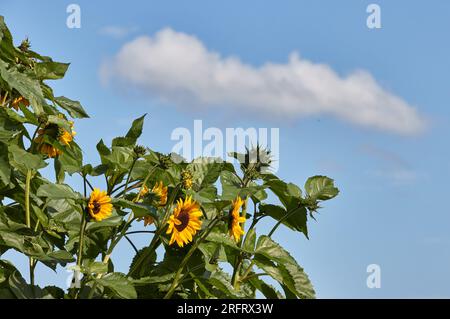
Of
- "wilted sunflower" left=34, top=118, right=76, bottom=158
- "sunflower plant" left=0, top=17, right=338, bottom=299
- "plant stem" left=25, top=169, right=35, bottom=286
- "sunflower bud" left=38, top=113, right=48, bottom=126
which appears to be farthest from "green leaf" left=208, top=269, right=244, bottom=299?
"sunflower bud" left=38, top=113, right=48, bottom=126

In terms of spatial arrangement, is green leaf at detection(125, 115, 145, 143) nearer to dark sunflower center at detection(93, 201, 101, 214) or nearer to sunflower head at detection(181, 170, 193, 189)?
sunflower head at detection(181, 170, 193, 189)

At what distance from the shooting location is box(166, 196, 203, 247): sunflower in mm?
3332

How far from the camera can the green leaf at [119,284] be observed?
122 inches

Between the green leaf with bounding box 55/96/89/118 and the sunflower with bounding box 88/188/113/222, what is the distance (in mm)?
647

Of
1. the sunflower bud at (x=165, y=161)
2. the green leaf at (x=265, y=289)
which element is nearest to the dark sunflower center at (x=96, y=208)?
the sunflower bud at (x=165, y=161)

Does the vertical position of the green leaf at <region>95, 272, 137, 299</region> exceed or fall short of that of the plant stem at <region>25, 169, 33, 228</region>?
it falls short

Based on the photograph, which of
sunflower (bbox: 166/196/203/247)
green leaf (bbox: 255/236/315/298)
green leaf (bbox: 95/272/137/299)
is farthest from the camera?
green leaf (bbox: 255/236/315/298)

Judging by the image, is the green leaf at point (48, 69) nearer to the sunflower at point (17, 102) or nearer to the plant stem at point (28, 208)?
the sunflower at point (17, 102)

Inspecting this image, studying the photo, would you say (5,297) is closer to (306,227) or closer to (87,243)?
(87,243)

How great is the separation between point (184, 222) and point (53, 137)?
2.43 feet

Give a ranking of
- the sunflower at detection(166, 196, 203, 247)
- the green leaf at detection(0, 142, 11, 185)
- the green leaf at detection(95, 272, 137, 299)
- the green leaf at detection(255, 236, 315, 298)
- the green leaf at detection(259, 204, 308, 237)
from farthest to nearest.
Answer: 1. the green leaf at detection(259, 204, 308, 237)
2. the green leaf at detection(255, 236, 315, 298)
3. the sunflower at detection(166, 196, 203, 247)
4. the green leaf at detection(0, 142, 11, 185)
5. the green leaf at detection(95, 272, 137, 299)
